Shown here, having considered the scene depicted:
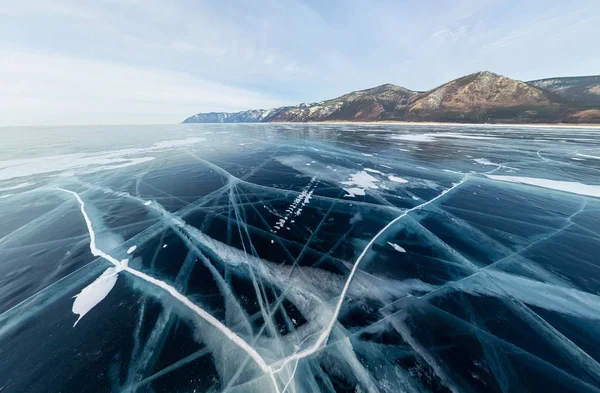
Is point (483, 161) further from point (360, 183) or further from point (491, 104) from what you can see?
point (491, 104)

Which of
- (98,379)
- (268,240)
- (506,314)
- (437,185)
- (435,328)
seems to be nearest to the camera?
(98,379)

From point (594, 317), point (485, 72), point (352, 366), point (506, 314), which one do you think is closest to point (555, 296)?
point (594, 317)

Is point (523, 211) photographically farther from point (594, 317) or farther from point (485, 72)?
point (485, 72)

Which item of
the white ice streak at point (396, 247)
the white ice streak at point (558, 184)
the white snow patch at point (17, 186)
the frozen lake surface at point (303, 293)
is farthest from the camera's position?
the white snow patch at point (17, 186)

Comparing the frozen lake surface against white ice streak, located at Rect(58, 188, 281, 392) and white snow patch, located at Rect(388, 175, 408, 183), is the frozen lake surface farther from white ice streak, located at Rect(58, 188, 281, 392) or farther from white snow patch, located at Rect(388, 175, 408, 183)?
white snow patch, located at Rect(388, 175, 408, 183)

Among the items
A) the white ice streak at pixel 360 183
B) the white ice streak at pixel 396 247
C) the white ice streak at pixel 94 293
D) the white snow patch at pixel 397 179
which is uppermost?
the white ice streak at pixel 94 293

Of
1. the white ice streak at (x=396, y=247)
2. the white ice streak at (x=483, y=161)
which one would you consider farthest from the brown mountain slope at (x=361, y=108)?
the white ice streak at (x=396, y=247)

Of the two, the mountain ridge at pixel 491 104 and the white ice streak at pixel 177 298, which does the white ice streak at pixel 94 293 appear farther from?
the mountain ridge at pixel 491 104

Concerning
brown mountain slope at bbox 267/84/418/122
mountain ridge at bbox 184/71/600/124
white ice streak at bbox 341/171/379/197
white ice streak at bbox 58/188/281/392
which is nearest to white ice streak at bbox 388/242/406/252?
white ice streak at bbox 341/171/379/197
